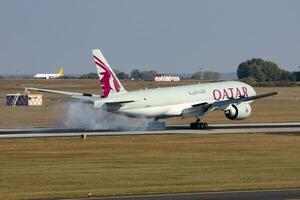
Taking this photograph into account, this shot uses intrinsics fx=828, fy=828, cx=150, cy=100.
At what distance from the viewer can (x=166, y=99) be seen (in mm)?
73812

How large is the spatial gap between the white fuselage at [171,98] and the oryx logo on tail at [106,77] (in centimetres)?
84

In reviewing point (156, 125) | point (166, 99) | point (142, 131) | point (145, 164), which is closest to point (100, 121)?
point (156, 125)

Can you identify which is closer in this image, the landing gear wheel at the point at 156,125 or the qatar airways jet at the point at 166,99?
the qatar airways jet at the point at 166,99

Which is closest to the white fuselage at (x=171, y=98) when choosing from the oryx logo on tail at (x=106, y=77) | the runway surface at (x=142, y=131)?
the oryx logo on tail at (x=106, y=77)

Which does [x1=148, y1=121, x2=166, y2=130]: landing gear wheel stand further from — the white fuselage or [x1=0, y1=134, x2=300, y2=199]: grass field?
[x1=0, y1=134, x2=300, y2=199]: grass field

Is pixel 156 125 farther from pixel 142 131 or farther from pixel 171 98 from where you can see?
pixel 142 131

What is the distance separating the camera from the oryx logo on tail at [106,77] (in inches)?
2827

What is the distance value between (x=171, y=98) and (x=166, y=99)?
52 cm

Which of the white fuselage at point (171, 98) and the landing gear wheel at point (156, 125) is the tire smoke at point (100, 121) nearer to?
the landing gear wheel at point (156, 125)

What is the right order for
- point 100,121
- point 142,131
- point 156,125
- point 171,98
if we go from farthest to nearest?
point 100,121, point 156,125, point 171,98, point 142,131

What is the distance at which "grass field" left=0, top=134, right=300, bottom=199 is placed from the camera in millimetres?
36281

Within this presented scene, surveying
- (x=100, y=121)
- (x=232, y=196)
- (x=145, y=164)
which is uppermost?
(x=100, y=121)

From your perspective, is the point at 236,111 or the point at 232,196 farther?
the point at 236,111

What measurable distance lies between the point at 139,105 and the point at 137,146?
51.9ft
